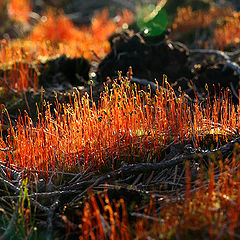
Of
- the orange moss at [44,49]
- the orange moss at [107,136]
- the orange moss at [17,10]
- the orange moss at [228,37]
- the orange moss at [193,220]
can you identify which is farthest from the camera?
the orange moss at [17,10]

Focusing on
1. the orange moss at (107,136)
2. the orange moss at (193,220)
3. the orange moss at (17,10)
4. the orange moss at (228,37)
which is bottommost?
the orange moss at (193,220)

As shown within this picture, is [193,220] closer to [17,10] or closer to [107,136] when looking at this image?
[107,136]

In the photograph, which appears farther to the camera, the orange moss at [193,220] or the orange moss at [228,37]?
the orange moss at [228,37]

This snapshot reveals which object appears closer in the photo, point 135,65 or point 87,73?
point 135,65

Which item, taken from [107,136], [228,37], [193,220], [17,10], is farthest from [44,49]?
[17,10]

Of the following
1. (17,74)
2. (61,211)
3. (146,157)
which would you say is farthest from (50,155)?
(17,74)

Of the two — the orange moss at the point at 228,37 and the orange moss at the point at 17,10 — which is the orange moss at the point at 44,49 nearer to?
the orange moss at the point at 17,10

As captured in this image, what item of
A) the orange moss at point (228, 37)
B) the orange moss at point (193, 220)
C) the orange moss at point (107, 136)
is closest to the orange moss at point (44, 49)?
the orange moss at point (107, 136)

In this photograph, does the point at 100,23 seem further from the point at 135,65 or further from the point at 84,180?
the point at 84,180

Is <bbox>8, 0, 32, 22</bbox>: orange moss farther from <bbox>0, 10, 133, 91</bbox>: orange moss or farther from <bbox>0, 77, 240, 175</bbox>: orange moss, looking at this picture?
<bbox>0, 77, 240, 175</bbox>: orange moss

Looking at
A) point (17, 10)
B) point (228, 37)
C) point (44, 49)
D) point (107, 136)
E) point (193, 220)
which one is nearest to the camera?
point (193, 220)

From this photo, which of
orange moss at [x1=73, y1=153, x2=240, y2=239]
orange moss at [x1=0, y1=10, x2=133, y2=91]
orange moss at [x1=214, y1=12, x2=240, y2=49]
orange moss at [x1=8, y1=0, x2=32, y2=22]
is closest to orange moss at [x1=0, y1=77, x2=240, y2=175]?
orange moss at [x1=73, y1=153, x2=240, y2=239]
